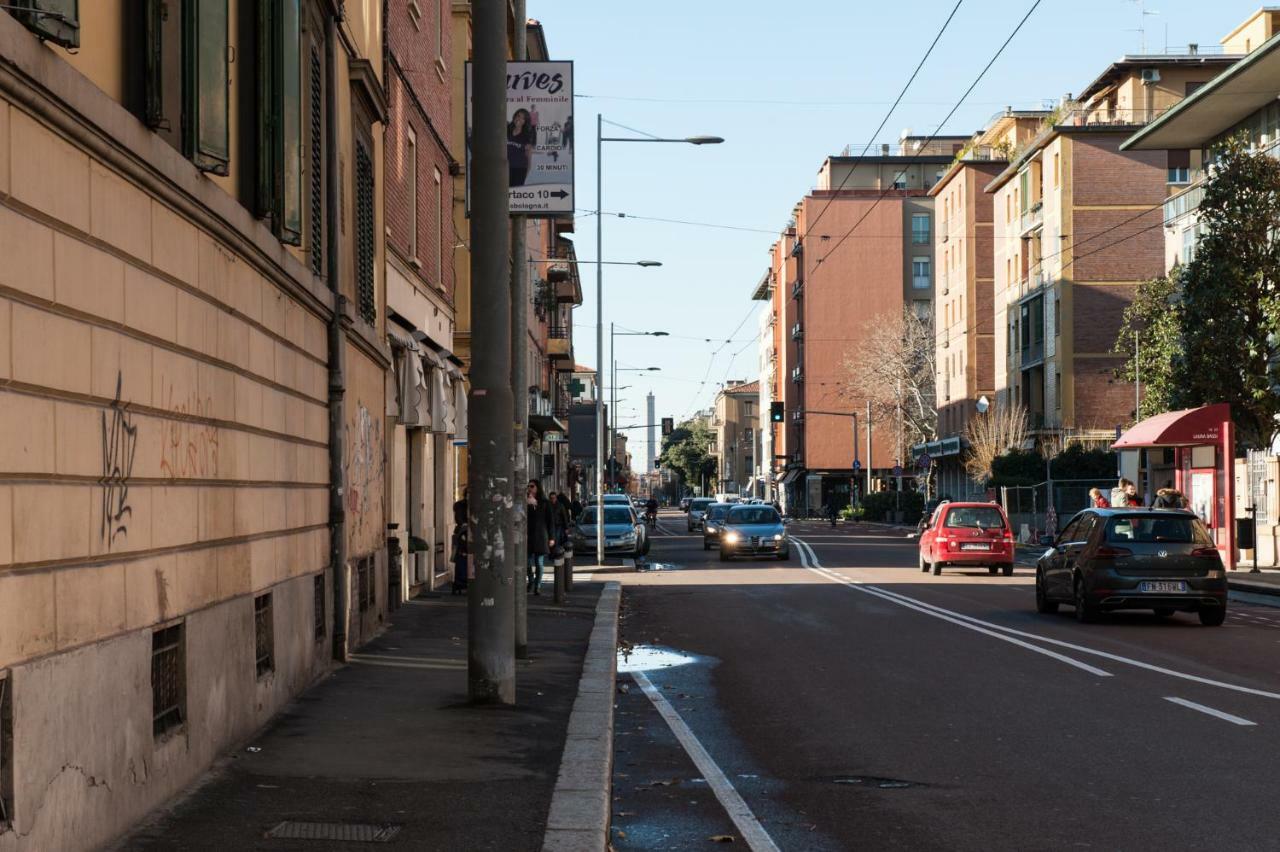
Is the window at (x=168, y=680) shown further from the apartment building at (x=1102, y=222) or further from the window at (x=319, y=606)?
the apartment building at (x=1102, y=222)

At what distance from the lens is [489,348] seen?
11672 mm

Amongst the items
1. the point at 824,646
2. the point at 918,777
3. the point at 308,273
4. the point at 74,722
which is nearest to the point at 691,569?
the point at 824,646

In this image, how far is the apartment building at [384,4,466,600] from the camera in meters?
23.5

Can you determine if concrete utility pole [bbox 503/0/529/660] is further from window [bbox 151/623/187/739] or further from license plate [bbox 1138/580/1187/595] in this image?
license plate [bbox 1138/580/1187/595]

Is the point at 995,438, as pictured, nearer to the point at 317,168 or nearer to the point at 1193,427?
the point at 1193,427

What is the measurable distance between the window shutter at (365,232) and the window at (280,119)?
5877 millimetres

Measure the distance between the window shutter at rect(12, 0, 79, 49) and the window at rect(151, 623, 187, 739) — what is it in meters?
2.92

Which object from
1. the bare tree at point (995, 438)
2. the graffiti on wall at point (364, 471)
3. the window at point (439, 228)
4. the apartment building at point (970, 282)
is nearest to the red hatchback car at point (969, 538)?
the window at point (439, 228)

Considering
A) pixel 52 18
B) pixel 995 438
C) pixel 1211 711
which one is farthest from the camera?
pixel 995 438

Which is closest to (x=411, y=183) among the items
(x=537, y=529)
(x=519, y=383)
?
(x=537, y=529)

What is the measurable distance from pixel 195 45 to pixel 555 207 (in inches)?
237

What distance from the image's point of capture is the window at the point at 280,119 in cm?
1128

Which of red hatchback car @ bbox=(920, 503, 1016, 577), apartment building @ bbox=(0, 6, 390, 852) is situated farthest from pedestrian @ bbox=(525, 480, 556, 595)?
apartment building @ bbox=(0, 6, 390, 852)

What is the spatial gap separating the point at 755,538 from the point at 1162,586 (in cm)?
2375
